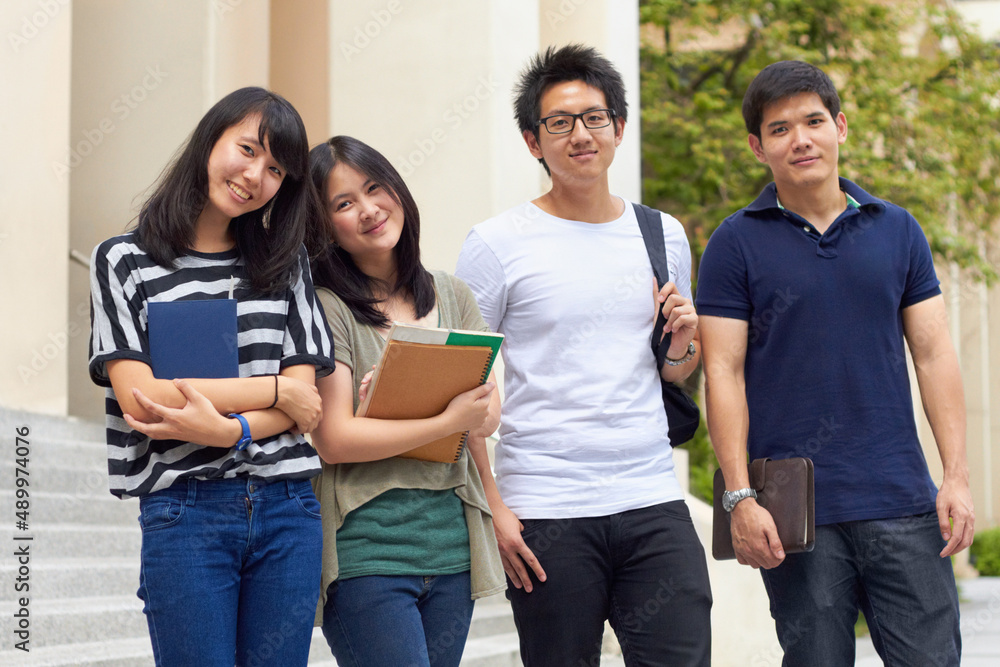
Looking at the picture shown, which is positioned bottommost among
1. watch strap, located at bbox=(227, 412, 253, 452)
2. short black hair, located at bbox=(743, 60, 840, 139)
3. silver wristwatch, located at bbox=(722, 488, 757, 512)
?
silver wristwatch, located at bbox=(722, 488, 757, 512)

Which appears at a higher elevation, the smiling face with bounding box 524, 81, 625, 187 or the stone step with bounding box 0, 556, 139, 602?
the smiling face with bounding box 524, 81, 625, 187

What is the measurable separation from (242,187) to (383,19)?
5170 millimetres

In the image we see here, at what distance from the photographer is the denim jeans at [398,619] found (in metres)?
2.52

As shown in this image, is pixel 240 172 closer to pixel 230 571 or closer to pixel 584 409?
pixel 230 571

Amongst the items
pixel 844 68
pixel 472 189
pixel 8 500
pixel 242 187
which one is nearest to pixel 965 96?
pixel 844 68

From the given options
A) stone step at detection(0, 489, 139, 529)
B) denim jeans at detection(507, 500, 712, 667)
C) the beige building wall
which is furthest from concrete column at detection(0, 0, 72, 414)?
denim jeans at detection(507, 500, 712, 667)

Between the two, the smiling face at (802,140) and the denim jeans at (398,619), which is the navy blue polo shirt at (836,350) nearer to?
the smiling face at (802,140)

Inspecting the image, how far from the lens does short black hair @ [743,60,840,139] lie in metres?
3.30

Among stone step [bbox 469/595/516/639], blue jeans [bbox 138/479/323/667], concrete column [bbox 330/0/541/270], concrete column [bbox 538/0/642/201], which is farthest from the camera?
concrete column [bbox 538/0/642/201]

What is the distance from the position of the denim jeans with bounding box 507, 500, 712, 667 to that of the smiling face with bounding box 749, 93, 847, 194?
108cm

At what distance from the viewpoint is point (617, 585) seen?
303 centimetres

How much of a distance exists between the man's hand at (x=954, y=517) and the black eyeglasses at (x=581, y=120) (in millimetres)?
1385

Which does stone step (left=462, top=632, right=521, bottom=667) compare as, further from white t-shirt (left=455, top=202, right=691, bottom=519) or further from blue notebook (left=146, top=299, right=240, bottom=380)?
blue notebook (left=146, top=299, right=240, bottom=380)

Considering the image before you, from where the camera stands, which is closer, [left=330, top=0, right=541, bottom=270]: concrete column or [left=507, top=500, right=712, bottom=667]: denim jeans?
[left=507, top=500, right=712, bottom=667]: denim jeans
